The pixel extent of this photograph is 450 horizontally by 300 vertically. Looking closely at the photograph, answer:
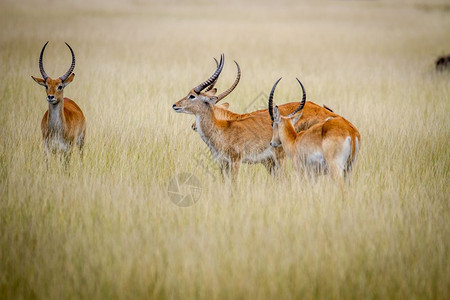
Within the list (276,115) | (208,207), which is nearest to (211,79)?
(276,115)

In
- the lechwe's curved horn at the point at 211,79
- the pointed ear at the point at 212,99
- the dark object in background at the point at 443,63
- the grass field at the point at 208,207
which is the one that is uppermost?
the dark object in background at the point at 443,63

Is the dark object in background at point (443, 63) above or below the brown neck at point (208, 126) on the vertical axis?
above

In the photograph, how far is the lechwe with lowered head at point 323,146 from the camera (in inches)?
212

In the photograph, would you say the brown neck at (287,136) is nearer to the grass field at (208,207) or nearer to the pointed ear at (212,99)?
the grass field at (208,207)

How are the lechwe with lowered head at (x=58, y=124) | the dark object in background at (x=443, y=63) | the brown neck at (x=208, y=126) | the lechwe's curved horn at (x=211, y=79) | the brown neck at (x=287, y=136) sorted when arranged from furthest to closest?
the dark object in background at (x=443, y=63) → the lechwe with lowered head at (x=58, y=124) → the brown neck at (x=208, y=126) → the lechwe's curved horn at (x=211, y=79) → the brown neck at (x=287, y=136)

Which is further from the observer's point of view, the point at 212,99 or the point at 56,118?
the point at 56,118

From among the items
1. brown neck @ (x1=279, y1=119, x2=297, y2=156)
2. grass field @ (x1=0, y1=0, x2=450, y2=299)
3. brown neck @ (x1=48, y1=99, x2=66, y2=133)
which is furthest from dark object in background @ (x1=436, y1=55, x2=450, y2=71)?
brown neck @ (x1=48, y1=99, x2=66, y2=133)

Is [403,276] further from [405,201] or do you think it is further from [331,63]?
[331,63]

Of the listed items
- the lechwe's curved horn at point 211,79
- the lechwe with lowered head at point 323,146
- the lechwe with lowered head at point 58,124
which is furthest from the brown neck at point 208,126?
the lechwe with lowered head at point 58,124

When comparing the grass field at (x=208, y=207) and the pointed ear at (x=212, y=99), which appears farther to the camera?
the pointed ear at (x=212, y=99)

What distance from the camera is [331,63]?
1595 cm

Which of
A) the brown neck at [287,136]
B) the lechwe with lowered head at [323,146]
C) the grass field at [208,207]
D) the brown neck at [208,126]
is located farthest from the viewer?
the brown neck at [208,126]

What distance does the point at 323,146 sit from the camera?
5.43 meters

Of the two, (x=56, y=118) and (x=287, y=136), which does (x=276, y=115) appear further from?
(x=56, y=118)
